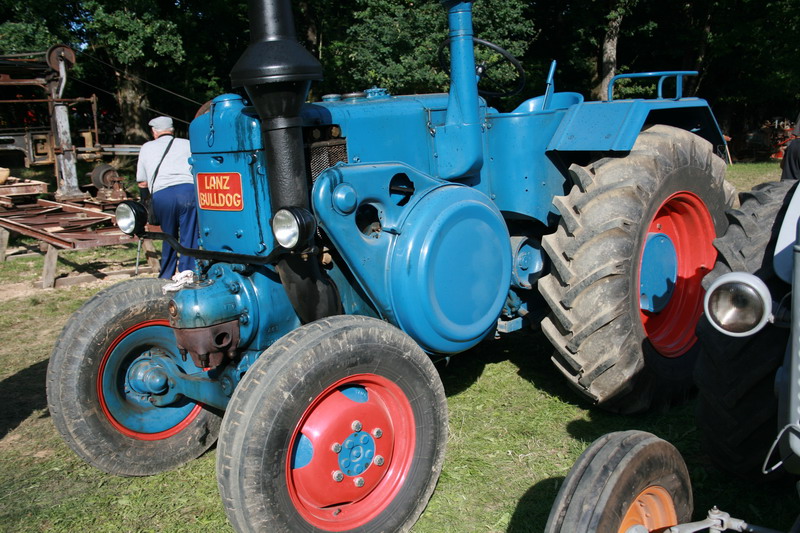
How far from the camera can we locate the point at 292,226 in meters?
2.95

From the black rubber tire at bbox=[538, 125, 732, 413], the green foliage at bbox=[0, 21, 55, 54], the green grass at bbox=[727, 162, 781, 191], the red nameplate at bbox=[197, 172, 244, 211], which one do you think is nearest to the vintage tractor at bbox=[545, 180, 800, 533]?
the black rubber tire at bbox=[538, 125, 732, 413]

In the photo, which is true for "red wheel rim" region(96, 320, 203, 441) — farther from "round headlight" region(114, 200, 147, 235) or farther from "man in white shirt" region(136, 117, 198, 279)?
"man in white shirt" region(136, 117, 198, 279)

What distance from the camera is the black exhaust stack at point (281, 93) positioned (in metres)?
3.00

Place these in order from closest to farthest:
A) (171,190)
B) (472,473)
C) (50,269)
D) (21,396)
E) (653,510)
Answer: (653,510) < (472,473) < (21,396) < (171,190) < (50,269)

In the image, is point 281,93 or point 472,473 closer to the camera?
point 281,93

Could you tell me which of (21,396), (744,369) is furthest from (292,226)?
(21,396)

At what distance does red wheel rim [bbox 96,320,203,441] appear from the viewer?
3.68 metres

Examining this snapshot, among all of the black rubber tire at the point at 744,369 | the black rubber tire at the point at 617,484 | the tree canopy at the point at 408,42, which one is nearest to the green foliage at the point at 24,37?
the tree canopy at the point at 408,42

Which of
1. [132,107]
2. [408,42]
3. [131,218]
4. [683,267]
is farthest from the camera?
[132,107]

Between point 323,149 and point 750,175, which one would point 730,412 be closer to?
point 323,149

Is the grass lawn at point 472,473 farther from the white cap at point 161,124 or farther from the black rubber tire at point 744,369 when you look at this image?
the white cap at point 161,124

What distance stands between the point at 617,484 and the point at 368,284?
157 cm

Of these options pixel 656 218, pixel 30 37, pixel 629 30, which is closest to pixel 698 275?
pixel 656 218

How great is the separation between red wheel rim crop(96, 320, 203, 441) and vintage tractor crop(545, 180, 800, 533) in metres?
2.46
